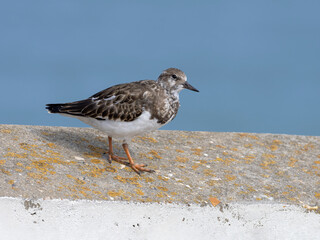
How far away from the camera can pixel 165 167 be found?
9492mm

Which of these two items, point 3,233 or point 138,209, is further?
point 138,209

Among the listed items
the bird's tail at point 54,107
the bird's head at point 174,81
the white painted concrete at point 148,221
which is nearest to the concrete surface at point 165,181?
the white painted concrete at point 148,221

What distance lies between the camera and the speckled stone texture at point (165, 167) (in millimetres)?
7898

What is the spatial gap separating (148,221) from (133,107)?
2.46 meters

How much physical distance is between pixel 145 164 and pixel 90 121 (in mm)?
1387

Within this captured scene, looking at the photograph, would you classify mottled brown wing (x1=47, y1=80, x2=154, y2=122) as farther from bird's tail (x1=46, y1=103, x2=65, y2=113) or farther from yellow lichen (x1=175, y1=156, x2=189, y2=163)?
yellow lichen (x1=175, y1=156, x2=189, y2=163)

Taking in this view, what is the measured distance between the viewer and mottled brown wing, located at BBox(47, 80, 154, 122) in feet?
29.7

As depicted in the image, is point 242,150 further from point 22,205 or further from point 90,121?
point 22,205

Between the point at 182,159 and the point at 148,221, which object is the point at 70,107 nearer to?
the point at 182,159

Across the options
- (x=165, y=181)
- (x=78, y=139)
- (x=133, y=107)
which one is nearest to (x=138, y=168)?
(x=165, y=181)

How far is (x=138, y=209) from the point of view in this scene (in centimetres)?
754

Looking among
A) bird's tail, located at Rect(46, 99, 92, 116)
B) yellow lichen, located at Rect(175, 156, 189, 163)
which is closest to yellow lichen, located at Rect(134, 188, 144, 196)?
yellow lichen, located at Rect(175, 156, 189, 163)

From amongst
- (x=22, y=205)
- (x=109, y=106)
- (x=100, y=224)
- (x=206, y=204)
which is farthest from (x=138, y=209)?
(x=109, y=106)

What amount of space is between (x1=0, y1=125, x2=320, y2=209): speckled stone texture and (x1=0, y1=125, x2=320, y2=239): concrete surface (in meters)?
0.02
